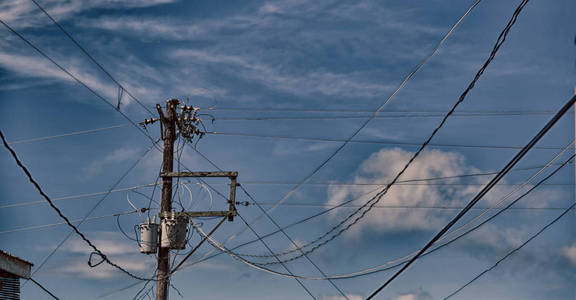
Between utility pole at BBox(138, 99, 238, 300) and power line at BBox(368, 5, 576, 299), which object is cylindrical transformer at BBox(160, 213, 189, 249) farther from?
power line at BBox(368, 5, 576, 299)

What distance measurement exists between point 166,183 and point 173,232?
5.19 ft

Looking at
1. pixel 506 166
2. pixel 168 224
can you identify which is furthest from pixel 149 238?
pixel 506 166

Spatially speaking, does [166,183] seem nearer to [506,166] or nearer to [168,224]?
[168,224]

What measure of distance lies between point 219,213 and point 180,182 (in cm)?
233

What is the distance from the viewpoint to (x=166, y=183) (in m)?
21.6

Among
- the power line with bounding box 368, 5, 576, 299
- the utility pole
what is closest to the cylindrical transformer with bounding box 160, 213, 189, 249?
the utility pole

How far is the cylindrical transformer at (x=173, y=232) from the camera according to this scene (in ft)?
69.2

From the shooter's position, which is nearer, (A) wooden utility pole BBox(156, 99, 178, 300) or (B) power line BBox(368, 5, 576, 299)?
(B) power line BBox(368, 5, 576, 299)

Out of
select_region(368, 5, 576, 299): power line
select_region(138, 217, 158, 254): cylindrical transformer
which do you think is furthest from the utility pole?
select_region(368, 5, 576, 299): power line

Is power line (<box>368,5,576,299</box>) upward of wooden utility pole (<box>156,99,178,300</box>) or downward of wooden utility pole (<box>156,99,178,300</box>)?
downward

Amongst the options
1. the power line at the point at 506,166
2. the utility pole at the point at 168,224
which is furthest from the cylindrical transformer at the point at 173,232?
the power line at the point at 506,166

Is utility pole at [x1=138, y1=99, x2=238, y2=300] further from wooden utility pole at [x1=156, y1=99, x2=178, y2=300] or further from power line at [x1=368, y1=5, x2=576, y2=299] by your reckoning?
power line at [x1=368, y1=5, x2=576, y2=299]

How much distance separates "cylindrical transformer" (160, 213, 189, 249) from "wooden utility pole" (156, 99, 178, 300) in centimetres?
30

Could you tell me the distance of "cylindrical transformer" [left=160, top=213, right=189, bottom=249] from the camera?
21.1m
